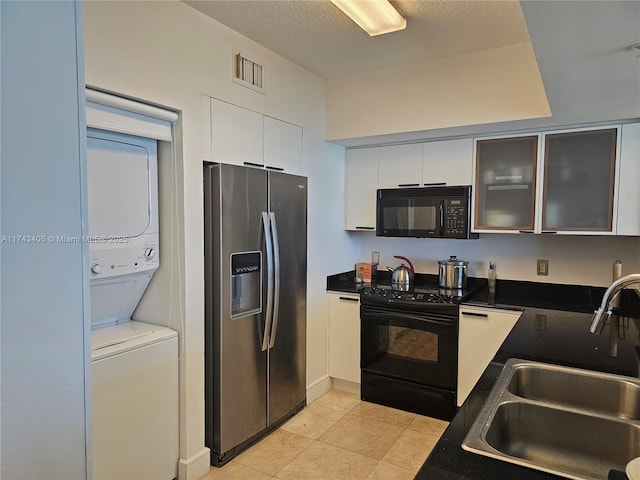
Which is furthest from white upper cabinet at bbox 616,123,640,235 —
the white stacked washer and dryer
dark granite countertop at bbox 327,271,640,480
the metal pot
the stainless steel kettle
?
the white stacked washer and dryer

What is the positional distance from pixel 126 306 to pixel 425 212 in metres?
2.23

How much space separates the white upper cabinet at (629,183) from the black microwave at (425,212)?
3.08 feet

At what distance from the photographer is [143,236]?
220 centimetres

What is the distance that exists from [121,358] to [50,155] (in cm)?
129

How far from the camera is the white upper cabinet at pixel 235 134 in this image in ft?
7.93

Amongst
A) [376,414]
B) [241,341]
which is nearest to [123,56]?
[241,341]

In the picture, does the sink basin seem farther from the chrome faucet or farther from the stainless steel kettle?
the stainless steel kettle

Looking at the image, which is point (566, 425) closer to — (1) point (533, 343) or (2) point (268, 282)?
(1) point (533, 343)

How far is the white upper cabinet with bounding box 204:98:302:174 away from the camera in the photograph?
2.43 metres

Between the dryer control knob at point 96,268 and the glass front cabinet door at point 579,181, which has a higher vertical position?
the glass front cabinet door at point 579,181

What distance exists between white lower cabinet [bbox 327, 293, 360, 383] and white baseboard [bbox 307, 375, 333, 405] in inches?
3.1

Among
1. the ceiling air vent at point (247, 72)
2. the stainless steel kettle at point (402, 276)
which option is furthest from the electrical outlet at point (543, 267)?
the ceiling air vent at point (247, 72)

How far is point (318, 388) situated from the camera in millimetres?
3418

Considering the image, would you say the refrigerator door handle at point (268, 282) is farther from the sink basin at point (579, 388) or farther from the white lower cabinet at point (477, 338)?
the sink basin at point (579, 388)
